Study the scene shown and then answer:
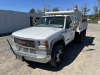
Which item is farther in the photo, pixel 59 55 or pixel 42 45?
pixel 59 55

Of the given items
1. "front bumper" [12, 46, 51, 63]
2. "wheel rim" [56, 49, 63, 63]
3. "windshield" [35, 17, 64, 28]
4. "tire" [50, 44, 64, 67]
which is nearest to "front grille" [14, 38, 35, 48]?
"front bumper" [12, 46, 51, 63]

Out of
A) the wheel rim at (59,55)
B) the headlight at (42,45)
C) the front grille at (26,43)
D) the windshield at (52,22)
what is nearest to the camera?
the headlight at (42,45)

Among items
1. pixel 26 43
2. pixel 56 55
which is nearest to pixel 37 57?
pixel 26 43

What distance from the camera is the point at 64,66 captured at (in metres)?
4.92

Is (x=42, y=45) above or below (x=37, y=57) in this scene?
above

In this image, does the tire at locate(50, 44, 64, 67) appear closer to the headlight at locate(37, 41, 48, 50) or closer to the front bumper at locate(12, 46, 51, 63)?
the front bumper at locate(12, 46, 51, 63)

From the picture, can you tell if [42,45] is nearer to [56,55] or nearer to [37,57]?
[37,57]

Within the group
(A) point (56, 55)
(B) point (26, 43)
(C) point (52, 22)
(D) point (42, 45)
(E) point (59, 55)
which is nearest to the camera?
(D) point (42, 45)

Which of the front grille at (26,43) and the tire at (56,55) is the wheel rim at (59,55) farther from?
the front grille at (26,43)

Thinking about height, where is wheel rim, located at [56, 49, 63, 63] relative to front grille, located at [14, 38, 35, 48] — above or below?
below

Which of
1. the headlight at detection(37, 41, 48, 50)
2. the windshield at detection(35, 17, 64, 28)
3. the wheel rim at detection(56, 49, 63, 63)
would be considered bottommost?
the wheel rim at detection(56, 49, 63, 63)

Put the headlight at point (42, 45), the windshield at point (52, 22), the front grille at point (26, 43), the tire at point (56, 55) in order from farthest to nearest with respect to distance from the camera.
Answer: the windshield at point (52, 22)
the tire at point (56, 55)
the front grille at point (26, 43)
the headlight at point (42, 45)

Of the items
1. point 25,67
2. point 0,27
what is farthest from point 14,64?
point 0,27

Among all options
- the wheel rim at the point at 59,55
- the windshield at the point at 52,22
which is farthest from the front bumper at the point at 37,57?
the windshield at the point at 52,22
